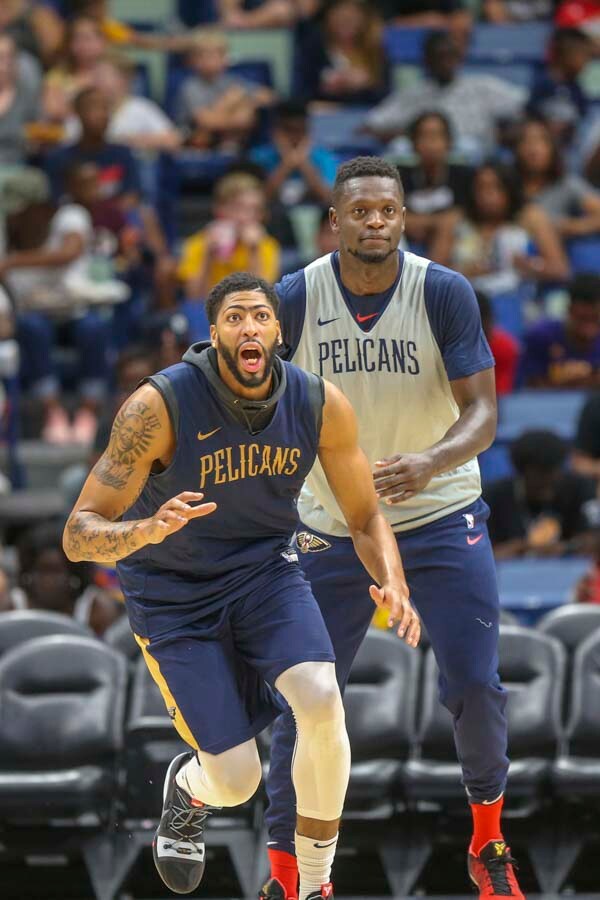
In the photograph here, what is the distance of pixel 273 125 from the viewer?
11.7 metres

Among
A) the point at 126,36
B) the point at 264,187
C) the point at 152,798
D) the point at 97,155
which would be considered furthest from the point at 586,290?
the point at 126,36

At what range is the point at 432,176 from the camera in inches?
421

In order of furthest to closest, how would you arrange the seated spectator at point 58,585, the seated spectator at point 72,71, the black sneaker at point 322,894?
the seated spectator at point 72,71 < the seated spectator at point 58,585 < the black sneaker at point 322,894

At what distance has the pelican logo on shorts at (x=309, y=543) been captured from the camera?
532cm

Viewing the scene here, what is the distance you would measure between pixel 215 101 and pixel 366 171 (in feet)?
24.5

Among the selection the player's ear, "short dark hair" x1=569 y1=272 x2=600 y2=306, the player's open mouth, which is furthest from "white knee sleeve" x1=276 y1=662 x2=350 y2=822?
"short dark hair" x1=569 y1=272 x2=600 y2=306

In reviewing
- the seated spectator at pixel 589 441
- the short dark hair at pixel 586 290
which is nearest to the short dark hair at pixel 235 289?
the seated spectator at pixel 589 441

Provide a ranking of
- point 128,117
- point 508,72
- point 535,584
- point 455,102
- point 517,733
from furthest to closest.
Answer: point 508,72 → point 128,117 → point 455,102 → point 535,584 → point 517,733

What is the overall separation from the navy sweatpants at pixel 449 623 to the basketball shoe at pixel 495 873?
19 centimetres

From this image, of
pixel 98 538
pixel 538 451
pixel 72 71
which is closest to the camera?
pixel 98 538

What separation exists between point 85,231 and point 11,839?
4550 millimetres

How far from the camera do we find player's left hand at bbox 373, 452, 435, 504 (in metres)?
4.87

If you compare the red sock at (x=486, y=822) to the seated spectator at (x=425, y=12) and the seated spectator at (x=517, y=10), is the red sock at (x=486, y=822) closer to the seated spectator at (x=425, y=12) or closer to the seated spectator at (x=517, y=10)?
the seated spectator at (x=425, y=12)

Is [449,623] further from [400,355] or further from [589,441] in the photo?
[589,441]
